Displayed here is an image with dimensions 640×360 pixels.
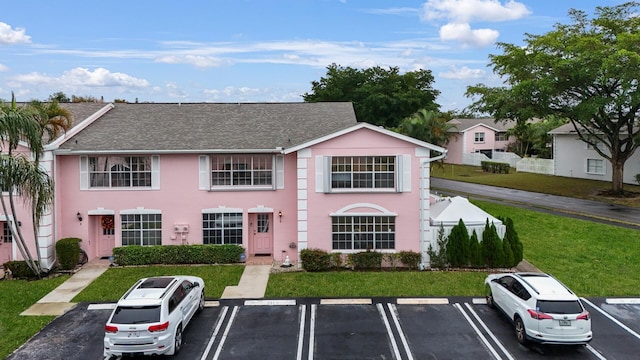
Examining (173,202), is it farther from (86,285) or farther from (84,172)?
(86,285)

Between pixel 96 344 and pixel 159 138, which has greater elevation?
pixel 159 138

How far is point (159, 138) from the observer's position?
23156 millimetres

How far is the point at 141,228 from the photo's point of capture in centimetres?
2277

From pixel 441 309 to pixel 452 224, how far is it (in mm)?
5742

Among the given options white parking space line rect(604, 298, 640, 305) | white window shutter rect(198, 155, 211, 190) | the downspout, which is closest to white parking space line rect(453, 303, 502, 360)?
the downspout

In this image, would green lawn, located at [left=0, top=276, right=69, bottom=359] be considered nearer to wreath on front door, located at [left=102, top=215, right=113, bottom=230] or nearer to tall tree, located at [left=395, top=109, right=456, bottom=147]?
wreath on front door, located at [left=102, top=215, right=113, bottom=230]

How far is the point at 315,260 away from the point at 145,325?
30.3 feet

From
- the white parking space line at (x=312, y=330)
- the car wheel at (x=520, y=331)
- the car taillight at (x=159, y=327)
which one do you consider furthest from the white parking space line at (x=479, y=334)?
the car taillight at (x=159, y=327)

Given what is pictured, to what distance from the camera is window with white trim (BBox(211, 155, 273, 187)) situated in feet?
74.9

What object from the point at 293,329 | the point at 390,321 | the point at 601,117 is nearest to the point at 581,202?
the point at 601,117

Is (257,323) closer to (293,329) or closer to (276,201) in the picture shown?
(293,329)

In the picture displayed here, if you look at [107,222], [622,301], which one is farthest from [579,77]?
[107,222]

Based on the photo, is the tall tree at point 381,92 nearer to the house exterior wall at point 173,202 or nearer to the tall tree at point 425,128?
the tall tree at point 425,128

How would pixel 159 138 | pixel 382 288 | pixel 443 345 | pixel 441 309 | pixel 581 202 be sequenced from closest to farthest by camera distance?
pixel 443 345 → pixel 441 309 → pixel 382 288 → pixel 159 138 → pixel 581 202
